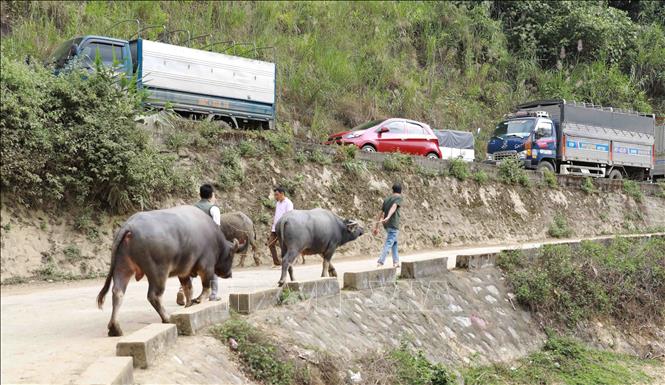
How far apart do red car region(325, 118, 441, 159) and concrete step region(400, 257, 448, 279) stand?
863 cm

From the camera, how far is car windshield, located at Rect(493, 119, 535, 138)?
25.7m

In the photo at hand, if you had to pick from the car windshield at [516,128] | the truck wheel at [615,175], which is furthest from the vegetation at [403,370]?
the truck wheel at [615,175]

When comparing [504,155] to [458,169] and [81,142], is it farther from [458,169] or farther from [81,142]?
[81,142]

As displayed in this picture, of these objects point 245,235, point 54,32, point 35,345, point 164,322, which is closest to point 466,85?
point 54,32

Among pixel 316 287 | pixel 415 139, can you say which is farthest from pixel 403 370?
pixel 415 139

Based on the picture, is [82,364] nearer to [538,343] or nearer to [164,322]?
[164,322]

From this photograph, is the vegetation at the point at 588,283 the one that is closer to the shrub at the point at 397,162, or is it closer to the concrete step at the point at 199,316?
the shrub at the point at 397,162

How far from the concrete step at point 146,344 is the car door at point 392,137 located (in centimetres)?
1614

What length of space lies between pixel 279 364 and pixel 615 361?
29.6 ft

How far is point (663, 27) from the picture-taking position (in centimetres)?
4284

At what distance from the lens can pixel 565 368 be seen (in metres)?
13.1

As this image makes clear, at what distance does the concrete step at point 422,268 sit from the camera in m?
12.9

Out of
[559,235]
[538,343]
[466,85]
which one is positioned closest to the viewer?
[538,343]

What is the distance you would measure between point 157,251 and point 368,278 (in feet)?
16.4
